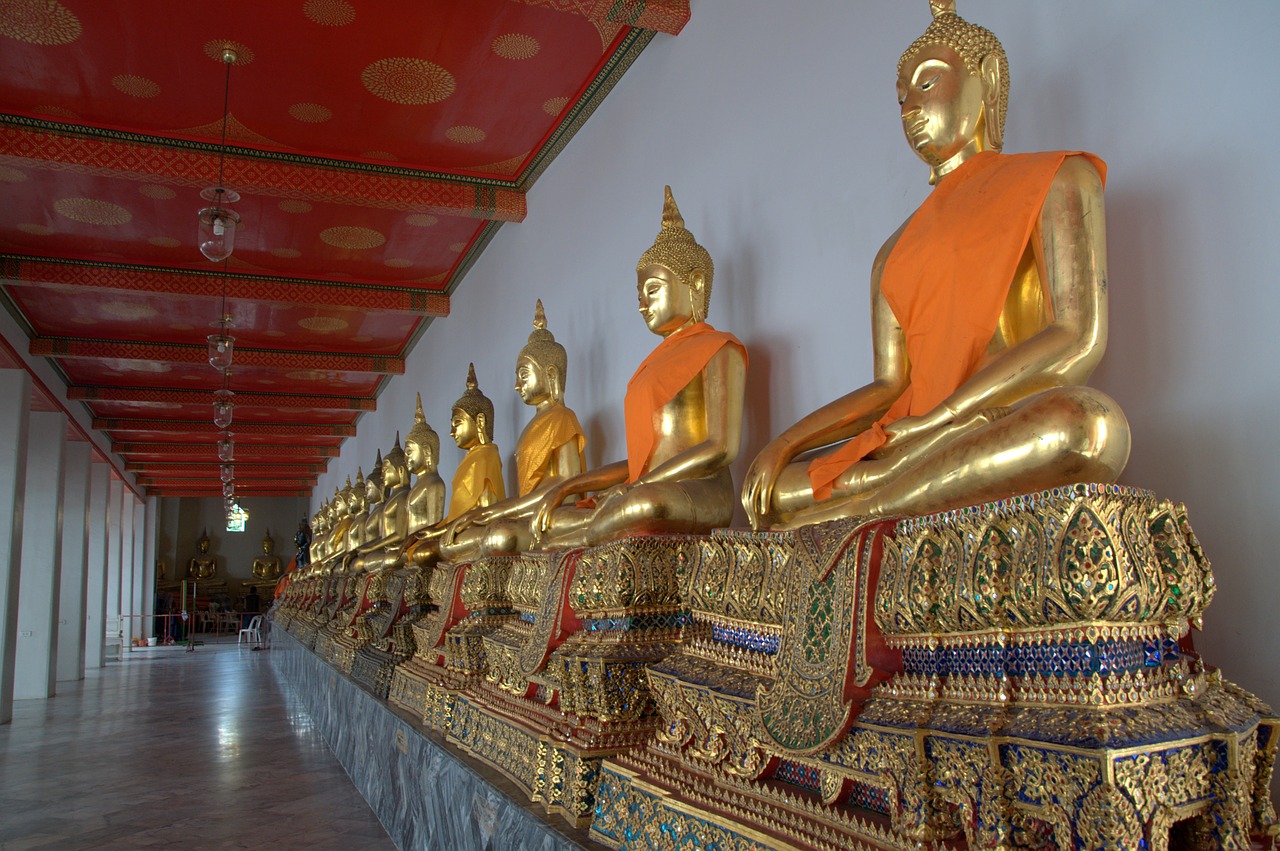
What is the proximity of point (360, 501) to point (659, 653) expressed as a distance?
26.7 ft

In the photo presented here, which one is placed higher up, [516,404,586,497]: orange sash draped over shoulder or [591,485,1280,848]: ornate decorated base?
[516,404,586,497]: orange sash draped over shoulder

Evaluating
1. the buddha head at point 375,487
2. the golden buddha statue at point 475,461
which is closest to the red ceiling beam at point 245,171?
the golden buddha statue at point 475,461

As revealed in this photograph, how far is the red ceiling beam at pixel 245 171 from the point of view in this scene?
535 cm

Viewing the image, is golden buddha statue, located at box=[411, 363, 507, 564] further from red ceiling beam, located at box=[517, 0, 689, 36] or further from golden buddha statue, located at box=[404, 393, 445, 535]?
red ceiling beam, located at box=[517, 0, 689, 36]

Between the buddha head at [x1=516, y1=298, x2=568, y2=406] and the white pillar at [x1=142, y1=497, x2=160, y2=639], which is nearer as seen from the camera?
the buddha head at [x1=516, y1=298, x2=568, y2=406]

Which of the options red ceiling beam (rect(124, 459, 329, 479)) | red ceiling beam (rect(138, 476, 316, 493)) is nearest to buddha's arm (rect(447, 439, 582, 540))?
red ceiling beam (rect(124, 459, 329, 479))

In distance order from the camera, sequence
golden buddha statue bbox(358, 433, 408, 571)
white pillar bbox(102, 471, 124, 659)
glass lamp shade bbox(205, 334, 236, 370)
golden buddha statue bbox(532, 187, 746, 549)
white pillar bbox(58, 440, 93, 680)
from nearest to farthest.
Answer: golden buddha statue bbox(532, 187, 746, 549), golden buddha statue bbox(358, 433, 408, 571), glass lamp shade bbox(205, 334, 236, 370), white pillar bbox(58, 440, 93, 680), white pillar bbox(102, 471, 124, 659)

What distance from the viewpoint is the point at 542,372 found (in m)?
4.39

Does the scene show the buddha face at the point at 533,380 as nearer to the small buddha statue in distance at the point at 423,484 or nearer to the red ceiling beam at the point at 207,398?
the small buddha statue in distance at the point at 423,484

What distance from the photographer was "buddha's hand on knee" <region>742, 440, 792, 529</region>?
2072 mm

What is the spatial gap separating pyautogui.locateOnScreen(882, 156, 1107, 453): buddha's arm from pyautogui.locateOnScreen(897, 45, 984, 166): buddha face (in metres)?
0.30

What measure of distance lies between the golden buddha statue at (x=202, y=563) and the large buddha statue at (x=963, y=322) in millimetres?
28374

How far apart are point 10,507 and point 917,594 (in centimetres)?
935

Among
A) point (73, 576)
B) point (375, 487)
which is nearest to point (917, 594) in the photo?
point (375, 487)
